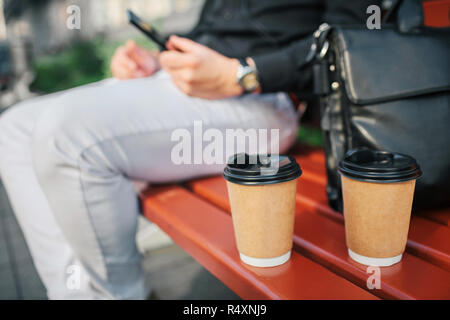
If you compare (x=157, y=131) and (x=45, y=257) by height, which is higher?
(x=157, y=131)

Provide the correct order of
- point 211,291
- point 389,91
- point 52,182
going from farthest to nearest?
point 211,291 < point 52,182 < point 389,91

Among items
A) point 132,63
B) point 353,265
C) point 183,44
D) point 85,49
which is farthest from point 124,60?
point 85,49

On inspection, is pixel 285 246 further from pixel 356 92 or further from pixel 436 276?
pixel 356 92

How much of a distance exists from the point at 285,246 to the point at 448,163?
1.54 feet

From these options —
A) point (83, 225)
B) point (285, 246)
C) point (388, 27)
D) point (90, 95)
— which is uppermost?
point (388, 27)

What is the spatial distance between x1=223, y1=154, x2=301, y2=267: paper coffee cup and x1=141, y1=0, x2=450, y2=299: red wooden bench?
0.05 metres

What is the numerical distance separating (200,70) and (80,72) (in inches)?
286

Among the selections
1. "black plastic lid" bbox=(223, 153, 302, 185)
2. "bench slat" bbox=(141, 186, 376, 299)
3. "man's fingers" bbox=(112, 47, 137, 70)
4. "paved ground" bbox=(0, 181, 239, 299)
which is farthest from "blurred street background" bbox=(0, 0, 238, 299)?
"black plastic lid" bbox=(223, 153, 302, 185)

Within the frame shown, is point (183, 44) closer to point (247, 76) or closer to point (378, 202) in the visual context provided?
point (247, 76)

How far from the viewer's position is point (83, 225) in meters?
1.20

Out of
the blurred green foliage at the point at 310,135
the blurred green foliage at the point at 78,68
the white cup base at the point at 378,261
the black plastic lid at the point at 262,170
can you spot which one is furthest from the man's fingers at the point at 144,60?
the blurred green foliage at the point at 78,68

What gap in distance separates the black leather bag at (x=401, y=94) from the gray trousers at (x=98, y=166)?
476 mm

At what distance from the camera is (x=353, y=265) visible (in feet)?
2.53

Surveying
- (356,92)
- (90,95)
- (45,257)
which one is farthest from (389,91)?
(45,257)
